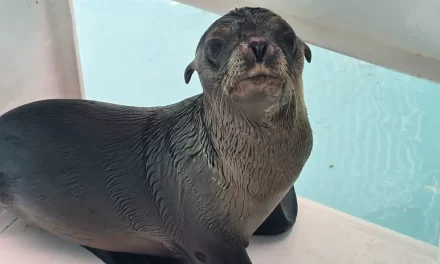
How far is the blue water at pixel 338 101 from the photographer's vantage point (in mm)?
1050

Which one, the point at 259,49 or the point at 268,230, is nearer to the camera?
the point at 259,49

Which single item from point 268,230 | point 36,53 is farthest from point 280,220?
point 36,53

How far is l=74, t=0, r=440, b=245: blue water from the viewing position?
1.05 metres

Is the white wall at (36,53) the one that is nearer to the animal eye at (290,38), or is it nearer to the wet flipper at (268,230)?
the wet flipper at (268,230)

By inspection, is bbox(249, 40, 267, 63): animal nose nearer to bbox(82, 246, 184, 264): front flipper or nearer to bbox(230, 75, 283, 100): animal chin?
bbox(230, 75, 283, 100): animal chin

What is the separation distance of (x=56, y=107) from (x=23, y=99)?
233 millimetres

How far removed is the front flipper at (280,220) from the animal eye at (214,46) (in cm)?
33

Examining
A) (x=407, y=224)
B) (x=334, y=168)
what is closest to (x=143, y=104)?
(x=334, y=168)

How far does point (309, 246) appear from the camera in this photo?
3.08 feet

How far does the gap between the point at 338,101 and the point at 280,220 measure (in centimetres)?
31

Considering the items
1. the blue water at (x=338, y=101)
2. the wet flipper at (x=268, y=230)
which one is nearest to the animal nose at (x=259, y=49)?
the wet flipper at (x=268, y=230)

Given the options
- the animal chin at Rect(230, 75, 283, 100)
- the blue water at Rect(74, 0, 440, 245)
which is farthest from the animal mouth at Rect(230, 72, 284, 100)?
the blue water at Rect(74, 0, 440, 245)

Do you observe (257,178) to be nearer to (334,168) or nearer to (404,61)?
(404,61)

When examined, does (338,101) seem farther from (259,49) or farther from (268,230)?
(259,49)
